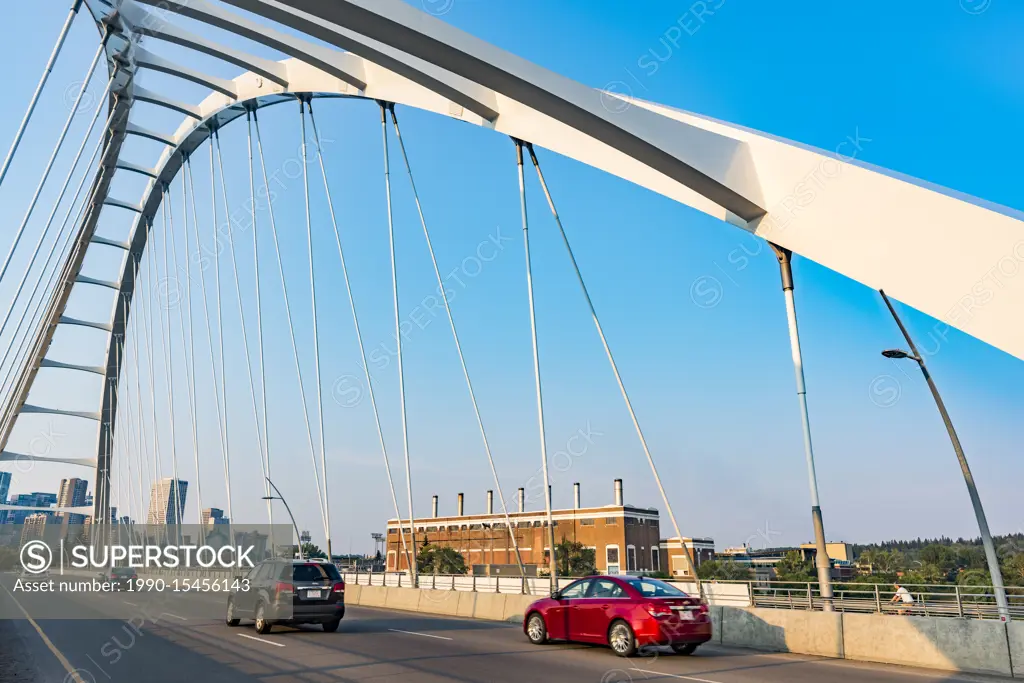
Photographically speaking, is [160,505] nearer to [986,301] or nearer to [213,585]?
[213,585]

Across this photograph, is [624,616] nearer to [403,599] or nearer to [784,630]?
[784,630]

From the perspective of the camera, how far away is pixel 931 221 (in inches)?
404

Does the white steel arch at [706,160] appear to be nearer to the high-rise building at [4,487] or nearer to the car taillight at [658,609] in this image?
the car taillight at [658,609]

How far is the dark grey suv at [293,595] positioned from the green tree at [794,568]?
81385 millimetres

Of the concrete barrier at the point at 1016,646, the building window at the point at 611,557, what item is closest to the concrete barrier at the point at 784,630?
Answer: the concrete barrier at the point at 1016,646

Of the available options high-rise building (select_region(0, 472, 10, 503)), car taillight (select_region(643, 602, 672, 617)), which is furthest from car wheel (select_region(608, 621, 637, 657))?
high-rise building (select_region(0, 472, 10, 503))

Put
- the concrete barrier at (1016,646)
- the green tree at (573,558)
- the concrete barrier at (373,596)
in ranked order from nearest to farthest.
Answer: the concrete barrier at (1016,646)
the concrete barrier at (373,596)
the green tree at (573,558)

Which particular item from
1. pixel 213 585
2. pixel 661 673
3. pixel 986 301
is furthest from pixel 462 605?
pixel 213 585

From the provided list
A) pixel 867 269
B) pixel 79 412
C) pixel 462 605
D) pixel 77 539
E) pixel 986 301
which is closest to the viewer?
pixel 986 301

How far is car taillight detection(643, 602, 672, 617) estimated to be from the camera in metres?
10.9

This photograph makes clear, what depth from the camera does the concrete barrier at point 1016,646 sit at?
9.54 m

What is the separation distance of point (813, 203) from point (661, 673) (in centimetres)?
796

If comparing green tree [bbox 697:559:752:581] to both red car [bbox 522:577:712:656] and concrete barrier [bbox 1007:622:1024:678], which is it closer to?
red car [bbox 522:577:712:656]

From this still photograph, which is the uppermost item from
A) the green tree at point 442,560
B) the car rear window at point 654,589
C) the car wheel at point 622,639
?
the green tree at point 442,560
